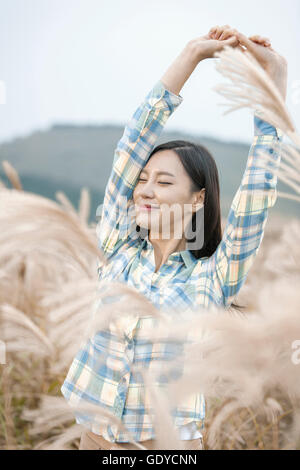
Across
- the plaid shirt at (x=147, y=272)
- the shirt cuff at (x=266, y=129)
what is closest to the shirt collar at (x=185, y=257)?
the plaid shirt at (x=147, y=272)

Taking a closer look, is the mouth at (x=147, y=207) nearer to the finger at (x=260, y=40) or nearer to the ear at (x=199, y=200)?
the ear at (x=199, y=200)

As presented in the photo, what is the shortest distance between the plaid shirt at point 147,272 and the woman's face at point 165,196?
0.03 meters

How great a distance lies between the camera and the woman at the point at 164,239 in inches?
26.6

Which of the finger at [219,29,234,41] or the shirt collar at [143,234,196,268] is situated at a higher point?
the finger at [219,29,234,41]

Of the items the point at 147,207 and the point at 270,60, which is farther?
the point at 147,207

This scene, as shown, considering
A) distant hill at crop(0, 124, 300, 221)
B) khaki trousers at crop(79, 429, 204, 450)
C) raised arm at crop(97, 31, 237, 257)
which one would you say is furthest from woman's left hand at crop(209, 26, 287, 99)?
distant hill at crop(0, 124, 300, 221)

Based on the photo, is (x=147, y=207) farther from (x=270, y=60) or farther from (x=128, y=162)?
(x=270, y=60)

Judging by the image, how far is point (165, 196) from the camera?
0.81 m

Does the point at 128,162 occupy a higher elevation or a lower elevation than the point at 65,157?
higher

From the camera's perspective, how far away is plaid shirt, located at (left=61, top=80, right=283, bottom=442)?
2.21 ft

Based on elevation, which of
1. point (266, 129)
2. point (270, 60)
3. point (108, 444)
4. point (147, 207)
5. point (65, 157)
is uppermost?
point (270, 60)

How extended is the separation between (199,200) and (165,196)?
0.38 feet

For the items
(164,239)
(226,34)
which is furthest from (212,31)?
(164,239)

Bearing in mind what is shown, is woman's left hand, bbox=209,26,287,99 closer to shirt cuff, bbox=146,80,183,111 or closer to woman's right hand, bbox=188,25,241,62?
woman's right hand, bbox=188,25,241,62
